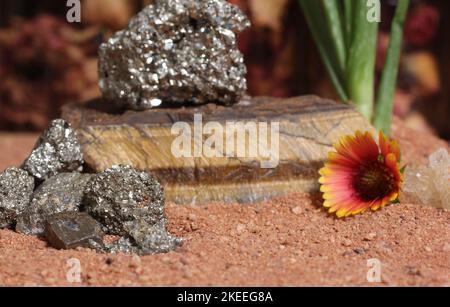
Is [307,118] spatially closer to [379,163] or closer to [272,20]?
[379,163]

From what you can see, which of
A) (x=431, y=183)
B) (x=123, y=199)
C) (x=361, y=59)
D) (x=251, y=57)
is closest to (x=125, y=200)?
(x=123, y=199)

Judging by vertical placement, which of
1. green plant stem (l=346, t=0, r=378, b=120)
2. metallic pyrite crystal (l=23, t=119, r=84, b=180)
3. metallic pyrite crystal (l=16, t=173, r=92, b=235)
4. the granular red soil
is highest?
green plant stem (l=346, t=0, r=378, b=120)

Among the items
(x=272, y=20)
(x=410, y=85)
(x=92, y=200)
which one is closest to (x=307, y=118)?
(x=92, y=200)

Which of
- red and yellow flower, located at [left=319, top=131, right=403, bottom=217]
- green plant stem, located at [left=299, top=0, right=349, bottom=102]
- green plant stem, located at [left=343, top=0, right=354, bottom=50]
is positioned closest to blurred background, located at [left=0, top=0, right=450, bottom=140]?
green plant stem, located at [left=299, top=0, right=349, bottom=102]

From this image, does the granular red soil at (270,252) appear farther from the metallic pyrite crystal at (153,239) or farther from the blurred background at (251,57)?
the blurred background at (251,57)

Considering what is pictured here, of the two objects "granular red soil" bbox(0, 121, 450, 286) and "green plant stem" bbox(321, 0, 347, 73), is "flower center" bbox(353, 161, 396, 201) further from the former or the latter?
"green plant stem" bbox(321, 0, 347, 73)

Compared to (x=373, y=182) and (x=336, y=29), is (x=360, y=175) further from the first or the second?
(x=336, y=29)

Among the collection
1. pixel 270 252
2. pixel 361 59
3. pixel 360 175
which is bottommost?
pixel 270 252
